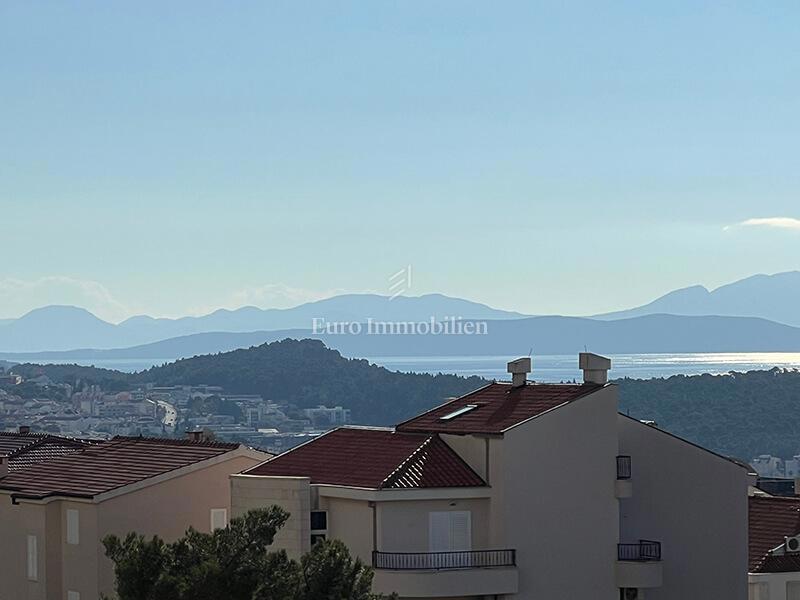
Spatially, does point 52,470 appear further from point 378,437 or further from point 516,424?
point 516,424

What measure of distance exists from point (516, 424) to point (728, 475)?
6.89 meters

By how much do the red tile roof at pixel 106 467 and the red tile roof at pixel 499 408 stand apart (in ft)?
17.1

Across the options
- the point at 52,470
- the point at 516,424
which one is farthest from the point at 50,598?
the point at 516,424

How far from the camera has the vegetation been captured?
2989 centimetres

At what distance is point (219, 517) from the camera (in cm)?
4531

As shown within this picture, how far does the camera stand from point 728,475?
45.2 metres

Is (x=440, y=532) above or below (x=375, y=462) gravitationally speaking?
below

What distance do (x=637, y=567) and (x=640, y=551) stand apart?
756 mm

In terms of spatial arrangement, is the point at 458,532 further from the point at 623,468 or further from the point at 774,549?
the point at 774,549

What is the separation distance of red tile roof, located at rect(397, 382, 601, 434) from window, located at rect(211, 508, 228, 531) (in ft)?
15.7

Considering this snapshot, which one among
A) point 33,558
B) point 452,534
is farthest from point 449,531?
point 33,558

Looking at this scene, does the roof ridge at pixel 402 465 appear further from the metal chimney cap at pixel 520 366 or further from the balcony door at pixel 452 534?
the metal chimney cap at pixel 520 366

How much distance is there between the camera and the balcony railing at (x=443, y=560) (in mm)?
40062

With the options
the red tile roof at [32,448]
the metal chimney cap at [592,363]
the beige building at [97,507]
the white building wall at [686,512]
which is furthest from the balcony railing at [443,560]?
the red tile roof at [32,448]
